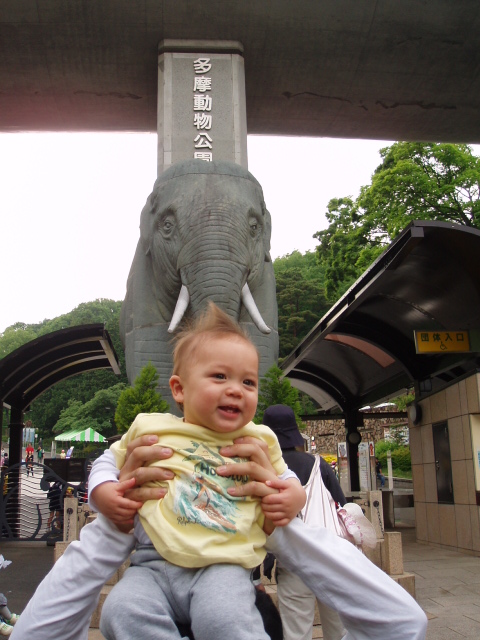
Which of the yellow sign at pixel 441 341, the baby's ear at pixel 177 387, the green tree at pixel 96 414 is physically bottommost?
the baby's ear at pixel 177 387

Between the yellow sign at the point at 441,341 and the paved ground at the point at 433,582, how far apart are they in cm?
310

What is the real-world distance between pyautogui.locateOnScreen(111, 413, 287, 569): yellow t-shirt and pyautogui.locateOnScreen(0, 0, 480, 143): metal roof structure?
961 cm

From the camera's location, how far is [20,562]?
9.37 m

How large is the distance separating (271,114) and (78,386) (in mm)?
51159

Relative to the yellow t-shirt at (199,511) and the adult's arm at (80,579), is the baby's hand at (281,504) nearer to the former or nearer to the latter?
the yellow t-shirt at (199,511)

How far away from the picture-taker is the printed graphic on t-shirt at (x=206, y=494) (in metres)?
1.85

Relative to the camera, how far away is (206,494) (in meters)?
1.90

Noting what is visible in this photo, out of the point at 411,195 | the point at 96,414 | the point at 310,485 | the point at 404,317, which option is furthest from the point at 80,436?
the point at 310,485

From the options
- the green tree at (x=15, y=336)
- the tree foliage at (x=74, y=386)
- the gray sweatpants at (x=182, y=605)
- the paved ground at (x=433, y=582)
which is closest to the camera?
the gray sweatpants at (x=182, y=605)

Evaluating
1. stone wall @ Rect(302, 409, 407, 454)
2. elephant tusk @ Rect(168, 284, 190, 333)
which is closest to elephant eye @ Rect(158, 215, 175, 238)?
elephant tusk @ Rect(168, 284, 190, 333)

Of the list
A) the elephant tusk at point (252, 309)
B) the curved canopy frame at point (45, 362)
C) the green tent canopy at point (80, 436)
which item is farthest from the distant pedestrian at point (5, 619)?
the green tent canopy at point (80, 436)

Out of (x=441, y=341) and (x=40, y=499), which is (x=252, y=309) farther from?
(x=40, y=499)

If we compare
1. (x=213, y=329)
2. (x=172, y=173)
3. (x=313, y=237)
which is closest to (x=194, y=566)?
(x=213, y=329)

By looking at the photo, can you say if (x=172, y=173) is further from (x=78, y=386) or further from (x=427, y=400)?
(x=78, y=386)
